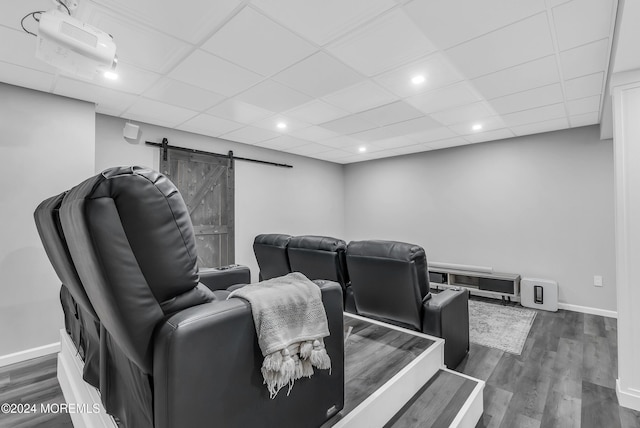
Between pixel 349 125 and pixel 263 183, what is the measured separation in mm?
2005

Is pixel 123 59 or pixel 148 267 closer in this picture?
pixel 148 267

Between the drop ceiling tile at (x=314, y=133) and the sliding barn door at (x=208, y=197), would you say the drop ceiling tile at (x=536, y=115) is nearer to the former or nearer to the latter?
the drop ceiling tile at (x=314, y=133)

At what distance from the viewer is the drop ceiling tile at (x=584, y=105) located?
3.23 meters

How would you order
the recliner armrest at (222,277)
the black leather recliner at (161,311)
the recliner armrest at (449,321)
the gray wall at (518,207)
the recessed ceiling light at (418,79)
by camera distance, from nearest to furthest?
the black leather recliner at (161,311)
the recliner armrest at (449,321)
the recessed ceiling light at (418,79)
the recliner armrest at (222,277)
the gray wall at (518,207)

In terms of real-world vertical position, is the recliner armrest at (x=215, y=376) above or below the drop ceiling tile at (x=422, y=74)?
below

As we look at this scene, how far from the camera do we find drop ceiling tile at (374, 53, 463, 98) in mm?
2482

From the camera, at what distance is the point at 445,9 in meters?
1.85

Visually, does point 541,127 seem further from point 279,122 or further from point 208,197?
point 208,197

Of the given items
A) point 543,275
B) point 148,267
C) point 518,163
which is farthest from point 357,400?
point 518,163

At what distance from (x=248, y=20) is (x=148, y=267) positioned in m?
1.72

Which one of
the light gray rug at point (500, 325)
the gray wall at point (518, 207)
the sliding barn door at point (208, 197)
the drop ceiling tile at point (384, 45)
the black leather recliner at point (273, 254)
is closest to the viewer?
the drop ceiling tile at point (384, 45)

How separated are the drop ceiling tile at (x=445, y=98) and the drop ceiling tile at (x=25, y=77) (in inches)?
137

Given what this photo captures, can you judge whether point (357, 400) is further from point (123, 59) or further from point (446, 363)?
point (123, 59)

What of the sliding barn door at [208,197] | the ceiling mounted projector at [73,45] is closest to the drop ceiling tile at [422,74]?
the ceiling mounted projector at [73,45]
